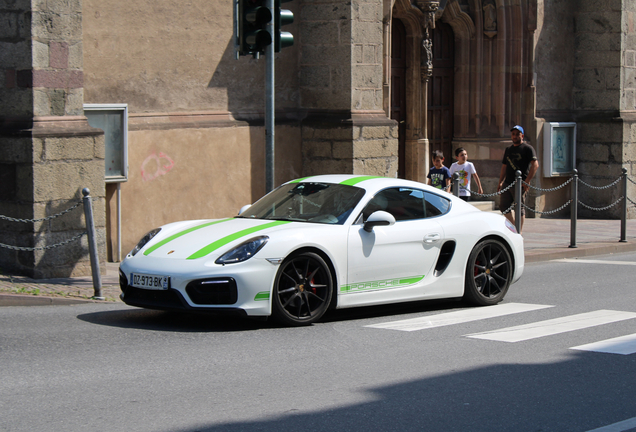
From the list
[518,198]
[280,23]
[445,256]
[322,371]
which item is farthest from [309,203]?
[518,198]

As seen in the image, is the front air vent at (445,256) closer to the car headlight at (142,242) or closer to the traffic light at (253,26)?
the car headlight at (142,242)

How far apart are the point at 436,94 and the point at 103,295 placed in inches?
440

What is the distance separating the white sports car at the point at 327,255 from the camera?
7.65 meters

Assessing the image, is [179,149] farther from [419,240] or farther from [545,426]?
[545,426]

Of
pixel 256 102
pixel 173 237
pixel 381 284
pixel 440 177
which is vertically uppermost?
pixel 256 102

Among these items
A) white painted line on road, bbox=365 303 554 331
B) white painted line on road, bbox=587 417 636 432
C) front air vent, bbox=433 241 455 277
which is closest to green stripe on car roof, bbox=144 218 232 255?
white painted line on road, bbox=365 303 554 331

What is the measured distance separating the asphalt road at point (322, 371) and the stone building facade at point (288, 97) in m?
2.99

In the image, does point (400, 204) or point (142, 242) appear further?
point (400, 204)

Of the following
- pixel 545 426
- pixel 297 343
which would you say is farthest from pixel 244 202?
pixel 545 426

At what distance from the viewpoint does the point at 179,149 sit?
13758 mm

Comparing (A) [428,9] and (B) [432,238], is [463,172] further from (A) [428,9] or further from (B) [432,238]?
(B) [432,238]

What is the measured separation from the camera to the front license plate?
7660mm

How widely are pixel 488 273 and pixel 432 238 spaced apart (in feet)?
2.97

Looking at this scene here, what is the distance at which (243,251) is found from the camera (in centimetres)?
776
